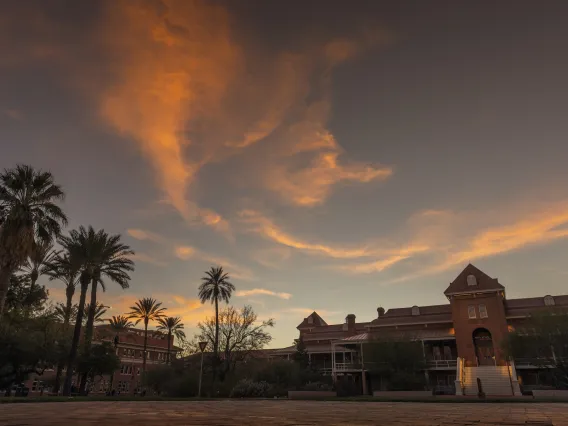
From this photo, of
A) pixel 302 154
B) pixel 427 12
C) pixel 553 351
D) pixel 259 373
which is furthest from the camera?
pixel 259 373

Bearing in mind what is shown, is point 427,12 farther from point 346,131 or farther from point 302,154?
point 302,154

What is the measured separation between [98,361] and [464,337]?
41.9 meters

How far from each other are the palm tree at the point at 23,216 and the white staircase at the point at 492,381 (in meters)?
40.5

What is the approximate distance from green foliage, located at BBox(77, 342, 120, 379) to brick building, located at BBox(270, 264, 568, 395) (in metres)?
25.7

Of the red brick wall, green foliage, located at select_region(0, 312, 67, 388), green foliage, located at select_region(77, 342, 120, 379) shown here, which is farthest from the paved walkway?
the red brick wall

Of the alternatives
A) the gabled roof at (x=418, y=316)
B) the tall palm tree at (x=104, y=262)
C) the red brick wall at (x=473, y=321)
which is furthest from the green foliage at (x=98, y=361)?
the red brick wall at (x=473, y=321)

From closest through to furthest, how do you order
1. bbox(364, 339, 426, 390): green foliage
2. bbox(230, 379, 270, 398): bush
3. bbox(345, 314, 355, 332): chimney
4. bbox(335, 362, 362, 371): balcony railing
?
bbox(230, 379, 270, 398): bush, bbox(364, 339, 426, 390): green foliage, bbox(335, 362, 362, 371): balcony railing, bbox(345, 314, 355, 332): chimney

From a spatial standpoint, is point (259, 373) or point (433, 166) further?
point (259, 373)

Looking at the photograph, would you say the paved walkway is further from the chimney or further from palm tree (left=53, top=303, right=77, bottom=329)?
the chimney

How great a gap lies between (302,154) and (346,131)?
2974mm

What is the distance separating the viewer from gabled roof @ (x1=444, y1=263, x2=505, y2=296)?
50938mm

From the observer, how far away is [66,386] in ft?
107

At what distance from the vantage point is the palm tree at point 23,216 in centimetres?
2494

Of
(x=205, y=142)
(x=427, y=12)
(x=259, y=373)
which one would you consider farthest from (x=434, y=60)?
(x=259, y=373)
